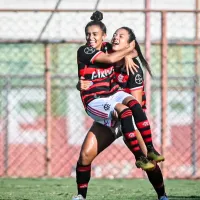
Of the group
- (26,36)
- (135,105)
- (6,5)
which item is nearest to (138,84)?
(135,105)

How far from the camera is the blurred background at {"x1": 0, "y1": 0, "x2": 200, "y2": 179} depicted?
12.7 metres

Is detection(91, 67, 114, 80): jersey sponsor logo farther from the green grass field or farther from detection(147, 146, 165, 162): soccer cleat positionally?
the green grass field

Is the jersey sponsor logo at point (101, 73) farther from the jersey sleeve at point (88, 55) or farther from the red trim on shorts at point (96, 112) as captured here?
the red trim on shorts at point (96, 112)

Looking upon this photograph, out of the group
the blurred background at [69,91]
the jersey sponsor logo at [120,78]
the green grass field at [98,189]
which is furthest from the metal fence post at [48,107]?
the jersey sponsor logo at [120,78]

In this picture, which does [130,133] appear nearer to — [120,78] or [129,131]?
[129,131]

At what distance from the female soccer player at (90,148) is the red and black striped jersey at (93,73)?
30cm

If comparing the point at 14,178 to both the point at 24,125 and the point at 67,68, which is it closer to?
the point at 24,125

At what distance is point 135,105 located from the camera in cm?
801

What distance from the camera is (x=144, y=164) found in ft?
25.8

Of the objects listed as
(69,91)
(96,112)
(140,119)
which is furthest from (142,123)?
(69,91)

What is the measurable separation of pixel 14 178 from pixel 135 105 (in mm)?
4791

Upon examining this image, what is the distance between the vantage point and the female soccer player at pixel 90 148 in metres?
8.17

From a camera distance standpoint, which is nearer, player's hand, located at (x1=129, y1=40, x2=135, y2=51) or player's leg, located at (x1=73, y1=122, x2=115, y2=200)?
player's leg, located at (x1=73, y1=122, x2=115, y2=200)

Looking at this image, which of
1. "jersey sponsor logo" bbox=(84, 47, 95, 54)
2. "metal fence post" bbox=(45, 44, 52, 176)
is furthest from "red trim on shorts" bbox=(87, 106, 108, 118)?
"metal fence post" bbox=(45, 44, 52, 176)
